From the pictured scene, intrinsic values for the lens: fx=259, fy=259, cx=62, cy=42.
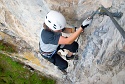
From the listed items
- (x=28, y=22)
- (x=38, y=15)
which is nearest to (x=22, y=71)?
(x=28, y=22)

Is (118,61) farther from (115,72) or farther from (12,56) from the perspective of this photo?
(12,56)

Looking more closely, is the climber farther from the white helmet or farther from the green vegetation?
the green vegetation

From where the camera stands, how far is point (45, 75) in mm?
9789

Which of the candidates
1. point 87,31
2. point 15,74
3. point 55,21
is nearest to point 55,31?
point 55,21

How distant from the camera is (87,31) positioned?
4.91 meters

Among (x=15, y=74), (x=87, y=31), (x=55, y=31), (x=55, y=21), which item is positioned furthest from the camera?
(x=15, y=74)

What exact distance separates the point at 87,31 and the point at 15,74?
240 inches

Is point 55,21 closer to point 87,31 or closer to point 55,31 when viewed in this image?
point 55,31

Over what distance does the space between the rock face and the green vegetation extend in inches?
118

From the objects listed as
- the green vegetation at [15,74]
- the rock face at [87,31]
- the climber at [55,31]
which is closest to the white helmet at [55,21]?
→ the climber at [55,31]

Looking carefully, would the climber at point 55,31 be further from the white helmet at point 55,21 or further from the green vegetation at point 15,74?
the green vegetation at point 15,74

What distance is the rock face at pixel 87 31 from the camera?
13.5 feet

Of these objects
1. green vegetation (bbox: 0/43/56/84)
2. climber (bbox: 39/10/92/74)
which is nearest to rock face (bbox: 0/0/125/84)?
climber (bbox: 39/10/92/74)

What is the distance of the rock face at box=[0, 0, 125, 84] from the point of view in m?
4.12
